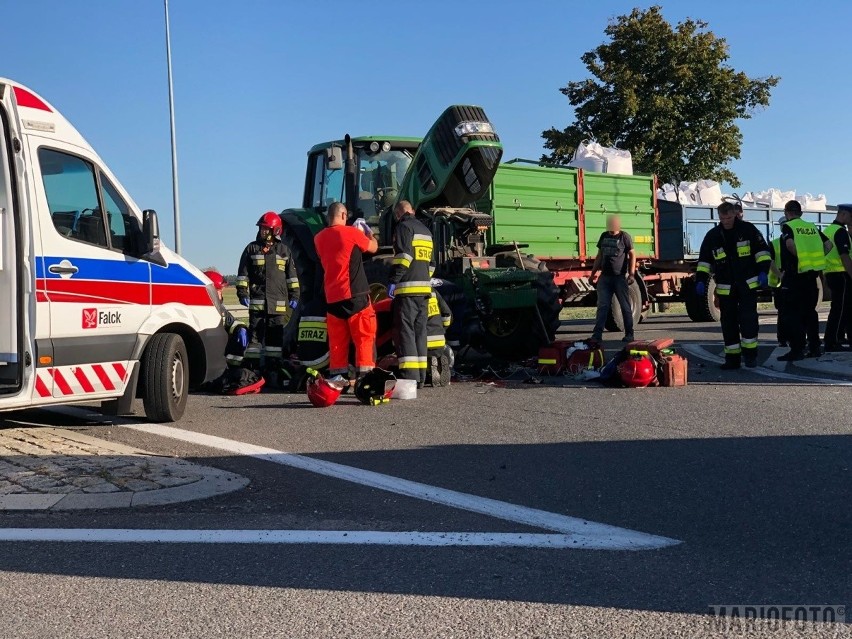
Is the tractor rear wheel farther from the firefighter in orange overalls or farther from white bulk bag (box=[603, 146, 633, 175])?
white bulk bag (box=[603, 146, 633, 175])

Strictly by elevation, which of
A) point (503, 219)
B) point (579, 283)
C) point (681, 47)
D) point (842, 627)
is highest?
point (681, 47)

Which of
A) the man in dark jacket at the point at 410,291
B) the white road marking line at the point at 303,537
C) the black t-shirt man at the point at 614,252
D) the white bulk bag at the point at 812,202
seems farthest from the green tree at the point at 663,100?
the white road marking line at the point at 303,537

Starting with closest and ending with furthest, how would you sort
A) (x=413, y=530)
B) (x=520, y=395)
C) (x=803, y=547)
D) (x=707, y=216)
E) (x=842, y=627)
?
1. (x=842, y=627)
2. (x=803, y=547)
3. (x=413, y=530)
4. (x=520, y=395)
5. (x=707, y=216)

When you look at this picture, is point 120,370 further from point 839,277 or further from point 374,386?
point 839,277

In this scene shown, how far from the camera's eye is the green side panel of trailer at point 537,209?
14438mm

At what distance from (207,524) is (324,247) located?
4777mm

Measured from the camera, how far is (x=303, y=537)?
14.7 ft

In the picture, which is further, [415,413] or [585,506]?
[415,413]

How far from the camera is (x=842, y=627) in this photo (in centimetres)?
324

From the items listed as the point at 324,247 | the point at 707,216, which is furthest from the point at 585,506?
the point at 707,216

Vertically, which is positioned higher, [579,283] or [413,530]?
[579,283]

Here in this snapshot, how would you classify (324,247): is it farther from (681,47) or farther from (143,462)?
(681,47)

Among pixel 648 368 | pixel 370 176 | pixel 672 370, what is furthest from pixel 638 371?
pixel 370 176

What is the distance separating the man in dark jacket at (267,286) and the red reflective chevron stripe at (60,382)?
3.66 metres
